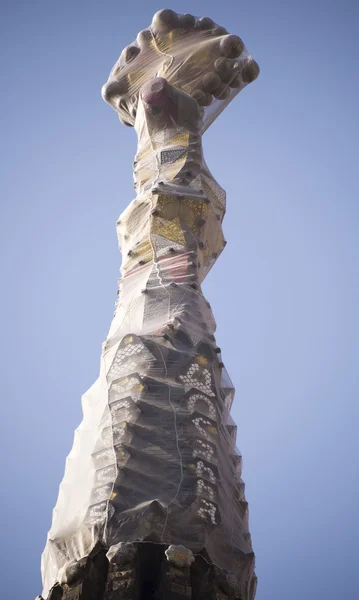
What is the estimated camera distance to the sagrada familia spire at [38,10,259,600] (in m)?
2.82

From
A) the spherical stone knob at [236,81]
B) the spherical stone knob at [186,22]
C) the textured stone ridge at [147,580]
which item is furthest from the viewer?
the spherical stone knob at [186,22]

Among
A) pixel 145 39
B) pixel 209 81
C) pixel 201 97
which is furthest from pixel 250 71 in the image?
pixel 145 39

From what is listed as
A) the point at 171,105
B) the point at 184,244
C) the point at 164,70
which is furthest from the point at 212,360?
the point at 164,70

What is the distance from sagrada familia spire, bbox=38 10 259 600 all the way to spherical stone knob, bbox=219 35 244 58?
1.50 meters

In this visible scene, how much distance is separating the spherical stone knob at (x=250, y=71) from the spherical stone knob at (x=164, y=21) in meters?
0.74

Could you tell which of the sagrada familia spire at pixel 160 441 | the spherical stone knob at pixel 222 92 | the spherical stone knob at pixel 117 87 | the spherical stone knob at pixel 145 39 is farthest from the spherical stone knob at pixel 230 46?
the sagrada familia spire at pixel 160 441

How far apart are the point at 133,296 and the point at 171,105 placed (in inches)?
78.6

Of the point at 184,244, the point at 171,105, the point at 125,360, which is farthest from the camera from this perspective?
the point at 171,105

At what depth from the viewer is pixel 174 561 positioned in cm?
276

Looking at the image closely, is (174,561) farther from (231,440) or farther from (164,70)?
(164,70)

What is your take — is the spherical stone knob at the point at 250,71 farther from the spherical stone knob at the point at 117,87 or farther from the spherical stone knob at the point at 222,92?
the spherical stone knob at the point at 117,87

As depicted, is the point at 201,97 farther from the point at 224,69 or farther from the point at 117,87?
the point at 117,87

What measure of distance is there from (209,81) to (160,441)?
4.03 m

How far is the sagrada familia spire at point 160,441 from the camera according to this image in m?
2.82
